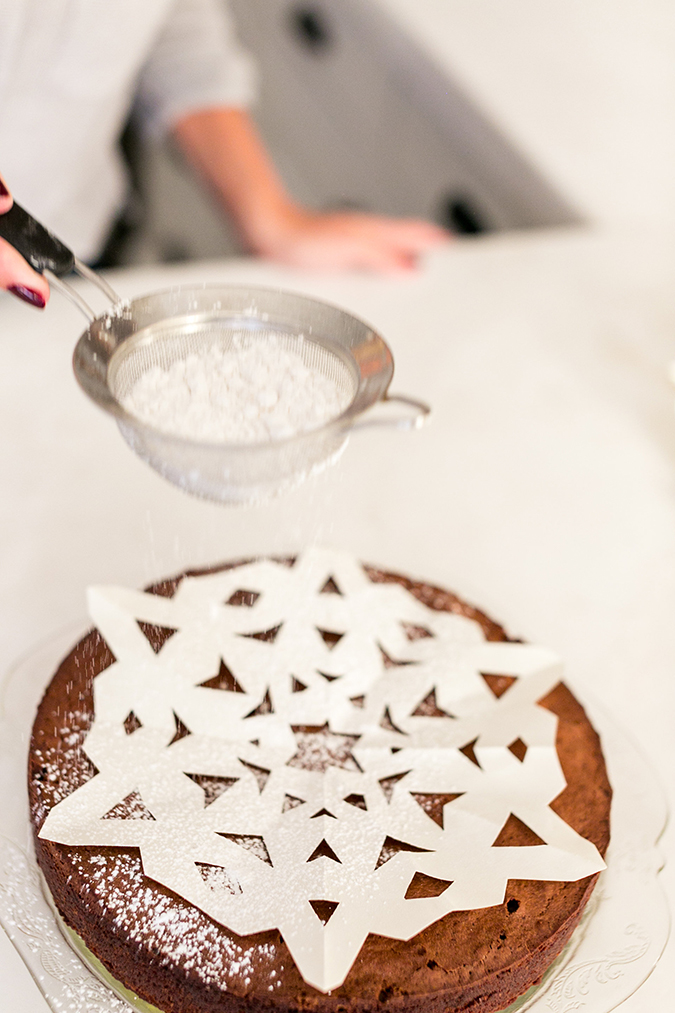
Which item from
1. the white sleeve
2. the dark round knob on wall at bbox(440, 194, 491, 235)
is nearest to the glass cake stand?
the white sleeve

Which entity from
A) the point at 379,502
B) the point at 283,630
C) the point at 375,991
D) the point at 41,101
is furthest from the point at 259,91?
the point at 375,991

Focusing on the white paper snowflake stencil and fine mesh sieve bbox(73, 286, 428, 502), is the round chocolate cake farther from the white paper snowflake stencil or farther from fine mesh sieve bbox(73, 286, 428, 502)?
fine mesh sieve bbox(73, 286, 428, 502)

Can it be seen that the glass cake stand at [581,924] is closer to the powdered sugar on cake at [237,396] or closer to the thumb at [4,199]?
the powdered sugar on cake at [237,396]

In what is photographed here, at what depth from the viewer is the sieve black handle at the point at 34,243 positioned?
26.5 inches

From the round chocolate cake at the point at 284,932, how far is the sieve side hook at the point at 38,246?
1.19ft

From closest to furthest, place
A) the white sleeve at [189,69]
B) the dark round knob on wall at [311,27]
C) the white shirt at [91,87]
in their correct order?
the white shirt at [91,87] < the white sleeve at [189,69] < the dark round knob on wall at [311,27]

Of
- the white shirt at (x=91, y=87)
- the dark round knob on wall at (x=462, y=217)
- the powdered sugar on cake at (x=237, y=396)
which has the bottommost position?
the dark round knob on wall at (x=462, y=217)

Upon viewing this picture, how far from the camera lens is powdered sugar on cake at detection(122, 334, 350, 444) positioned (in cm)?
73

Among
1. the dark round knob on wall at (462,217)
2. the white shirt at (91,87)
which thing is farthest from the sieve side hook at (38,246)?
the dark round knob on wall at (462,217)

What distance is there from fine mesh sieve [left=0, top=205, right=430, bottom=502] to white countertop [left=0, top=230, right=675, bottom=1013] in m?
0.33

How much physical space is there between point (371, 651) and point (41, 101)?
86 centimetres

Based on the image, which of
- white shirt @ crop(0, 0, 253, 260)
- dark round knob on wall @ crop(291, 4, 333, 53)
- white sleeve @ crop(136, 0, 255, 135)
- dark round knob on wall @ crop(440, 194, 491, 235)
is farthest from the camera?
dark round knob on wall @ crop(291, 4, 333, 53)

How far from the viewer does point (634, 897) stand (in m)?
0.75

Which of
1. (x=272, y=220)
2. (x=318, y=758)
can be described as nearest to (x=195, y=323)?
(x=318, y=758)
